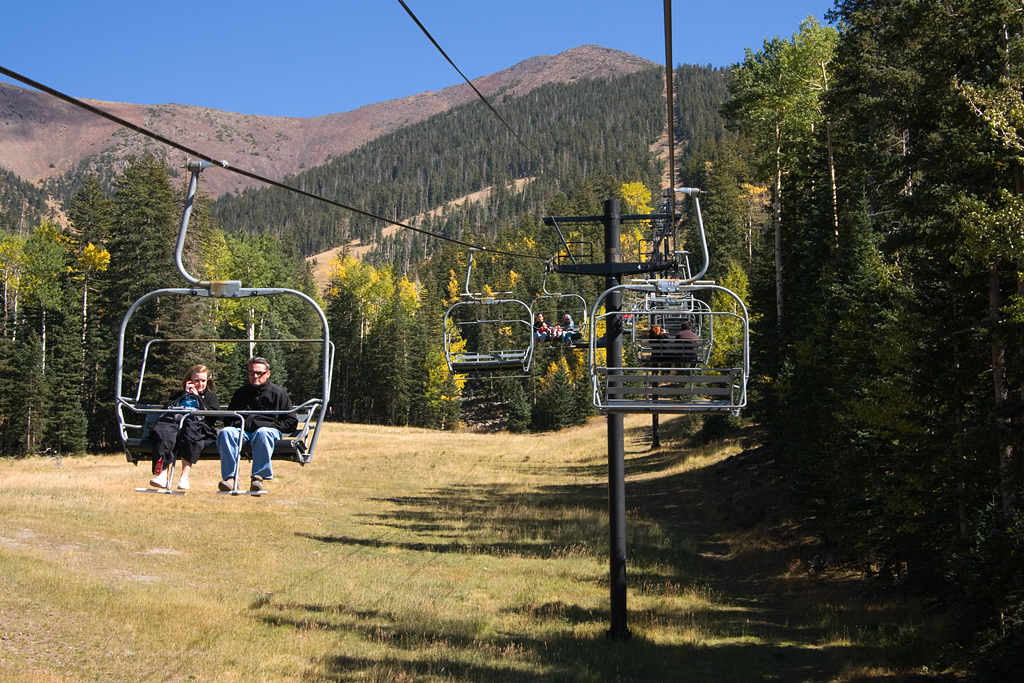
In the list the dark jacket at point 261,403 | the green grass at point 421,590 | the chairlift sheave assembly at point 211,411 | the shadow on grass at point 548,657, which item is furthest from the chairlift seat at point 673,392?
the green grass at point 421,590

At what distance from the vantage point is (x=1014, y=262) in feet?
48.8

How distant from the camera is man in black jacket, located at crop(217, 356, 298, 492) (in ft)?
34.4

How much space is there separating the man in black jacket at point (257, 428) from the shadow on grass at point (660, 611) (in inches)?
323

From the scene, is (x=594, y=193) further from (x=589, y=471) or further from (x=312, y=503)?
(x=312, y=503)

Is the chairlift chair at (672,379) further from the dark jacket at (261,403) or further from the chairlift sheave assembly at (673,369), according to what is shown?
the dark jacket at (261,403)

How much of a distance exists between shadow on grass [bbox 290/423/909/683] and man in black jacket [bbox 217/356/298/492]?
8192 mm

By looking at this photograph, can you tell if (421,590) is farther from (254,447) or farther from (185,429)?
(254,447)

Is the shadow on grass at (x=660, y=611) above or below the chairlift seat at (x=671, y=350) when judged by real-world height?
below

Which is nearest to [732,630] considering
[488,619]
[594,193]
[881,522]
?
[881,522]

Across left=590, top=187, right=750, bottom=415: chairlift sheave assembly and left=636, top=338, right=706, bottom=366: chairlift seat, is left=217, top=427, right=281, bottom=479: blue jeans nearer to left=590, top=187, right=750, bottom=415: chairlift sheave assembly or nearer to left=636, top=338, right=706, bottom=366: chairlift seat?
left=590, top=187, right=750, bottom=415: chairlift sheave assembly

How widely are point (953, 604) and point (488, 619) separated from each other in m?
10.8

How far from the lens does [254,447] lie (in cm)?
1062

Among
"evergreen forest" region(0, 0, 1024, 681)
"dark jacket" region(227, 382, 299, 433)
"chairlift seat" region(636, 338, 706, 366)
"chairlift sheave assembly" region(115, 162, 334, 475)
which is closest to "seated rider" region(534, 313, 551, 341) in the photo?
"evergreen forest" region(0, 0, 1024, 681)

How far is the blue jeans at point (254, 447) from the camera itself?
10523 mm
